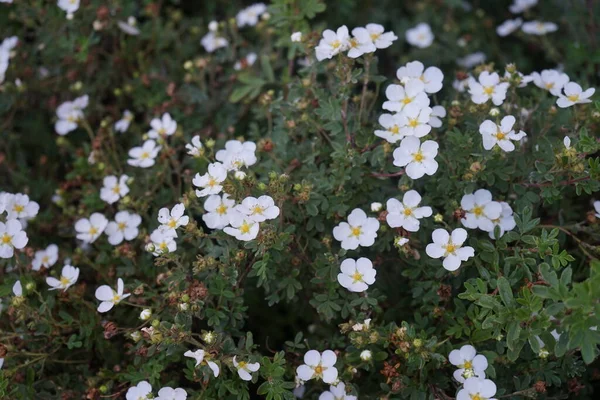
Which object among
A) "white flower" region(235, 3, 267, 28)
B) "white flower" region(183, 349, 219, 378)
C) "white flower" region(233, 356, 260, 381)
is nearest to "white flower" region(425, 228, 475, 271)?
"white flower" region(233, 356, 260, 381)

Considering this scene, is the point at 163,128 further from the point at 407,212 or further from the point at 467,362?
the point at 467,362

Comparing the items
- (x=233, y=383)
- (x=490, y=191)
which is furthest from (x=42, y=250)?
(x=490, y=191)

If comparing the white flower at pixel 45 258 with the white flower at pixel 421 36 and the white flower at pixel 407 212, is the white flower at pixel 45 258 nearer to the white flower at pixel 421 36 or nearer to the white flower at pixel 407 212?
the white flower at pixel 407 212

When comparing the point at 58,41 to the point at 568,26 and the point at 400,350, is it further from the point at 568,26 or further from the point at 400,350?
the point at 568,26

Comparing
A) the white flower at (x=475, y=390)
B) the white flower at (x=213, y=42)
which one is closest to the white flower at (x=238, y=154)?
the white flower at (x=213, y=42)

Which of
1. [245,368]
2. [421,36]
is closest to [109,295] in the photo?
[245,368]

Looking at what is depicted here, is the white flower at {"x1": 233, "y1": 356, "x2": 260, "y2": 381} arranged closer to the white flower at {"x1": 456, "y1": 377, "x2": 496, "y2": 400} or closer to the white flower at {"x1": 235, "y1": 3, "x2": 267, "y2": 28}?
the white flower at {"x1": 456, "y1": 377, "x2": 496, "y2": 400}
